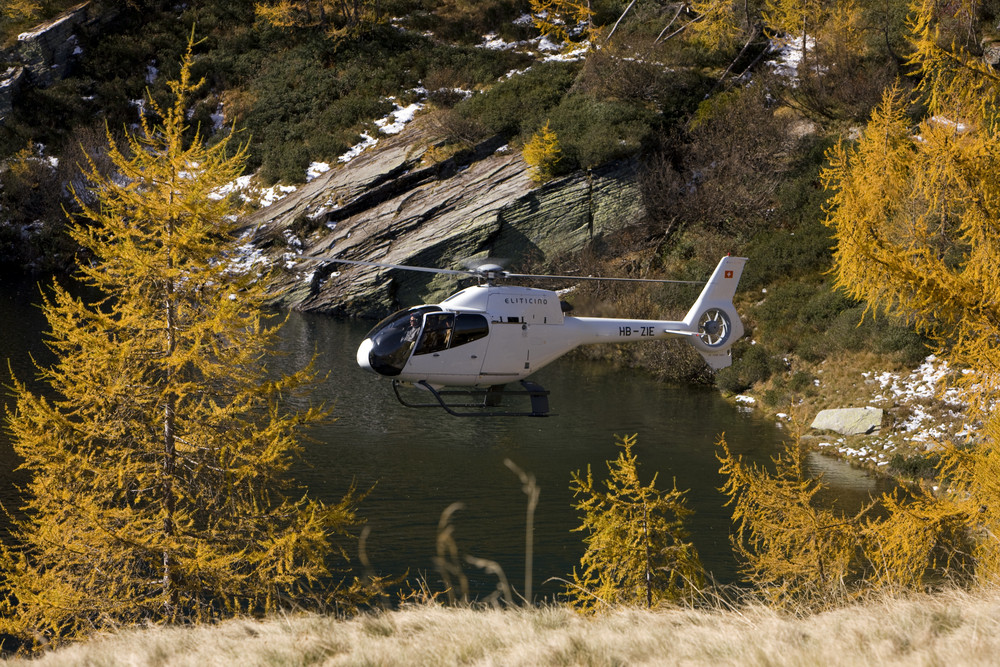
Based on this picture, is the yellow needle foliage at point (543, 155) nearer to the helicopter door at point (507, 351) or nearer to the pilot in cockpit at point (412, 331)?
the helicopter door at point (507, 351)

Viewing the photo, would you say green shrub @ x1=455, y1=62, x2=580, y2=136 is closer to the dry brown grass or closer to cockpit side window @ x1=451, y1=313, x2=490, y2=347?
cockpit side window @ x1=451, y1=313, x2=490, y2=347

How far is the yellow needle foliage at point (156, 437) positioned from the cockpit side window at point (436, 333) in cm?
199

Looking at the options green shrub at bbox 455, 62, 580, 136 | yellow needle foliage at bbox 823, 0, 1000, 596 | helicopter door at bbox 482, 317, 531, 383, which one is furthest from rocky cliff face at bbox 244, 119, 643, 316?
yellow needle foliage at bbox 823, 0, 1000, 596

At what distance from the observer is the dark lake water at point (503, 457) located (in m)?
20.0

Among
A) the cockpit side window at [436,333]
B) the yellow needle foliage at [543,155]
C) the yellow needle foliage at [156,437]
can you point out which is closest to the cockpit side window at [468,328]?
the cockpit side window at [436,333]

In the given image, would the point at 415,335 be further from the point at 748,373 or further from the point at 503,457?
the point at 748,373

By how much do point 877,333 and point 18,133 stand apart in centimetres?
5594

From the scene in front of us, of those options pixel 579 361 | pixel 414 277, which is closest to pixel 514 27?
pixel 414 277

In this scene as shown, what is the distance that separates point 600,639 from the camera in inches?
247

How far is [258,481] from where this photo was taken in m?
14.1

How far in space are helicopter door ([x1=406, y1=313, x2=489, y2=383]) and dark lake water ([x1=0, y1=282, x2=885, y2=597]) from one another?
4262 millimetres

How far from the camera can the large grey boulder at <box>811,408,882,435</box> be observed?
28.6m

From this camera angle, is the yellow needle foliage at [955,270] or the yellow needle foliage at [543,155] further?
the yellow needle foliage at [543,155]

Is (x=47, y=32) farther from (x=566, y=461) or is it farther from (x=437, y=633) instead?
(x=437, y=633)
